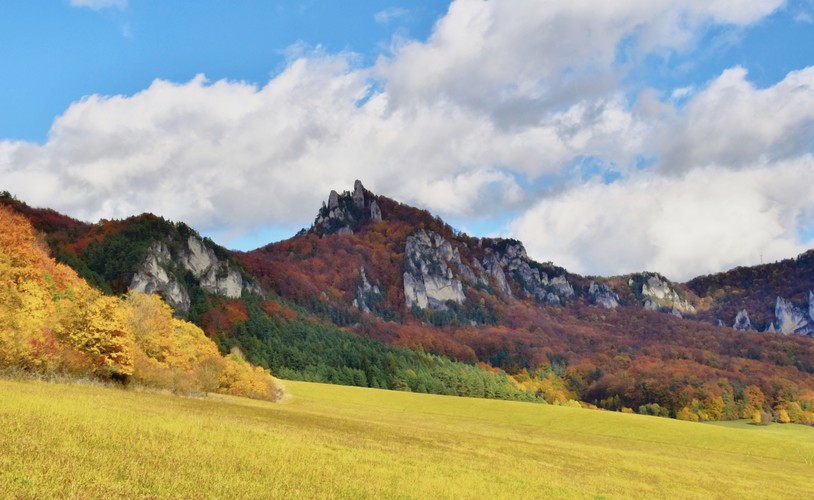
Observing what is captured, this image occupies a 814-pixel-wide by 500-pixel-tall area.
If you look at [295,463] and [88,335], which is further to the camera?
[88,335]

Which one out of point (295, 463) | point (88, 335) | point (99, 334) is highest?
point (99, 334)

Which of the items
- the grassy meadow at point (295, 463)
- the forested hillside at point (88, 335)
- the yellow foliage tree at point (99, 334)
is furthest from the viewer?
the yellow foliage tree at point (99, 334)

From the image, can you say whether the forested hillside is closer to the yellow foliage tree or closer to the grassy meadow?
the yellow foliage tree

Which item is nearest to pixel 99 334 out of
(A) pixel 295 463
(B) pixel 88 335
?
(B) pixel 88 335

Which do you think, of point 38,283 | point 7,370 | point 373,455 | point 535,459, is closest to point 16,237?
point 38,283

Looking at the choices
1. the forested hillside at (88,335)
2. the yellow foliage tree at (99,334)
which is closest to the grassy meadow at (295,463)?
the forested hillside at (88,335)

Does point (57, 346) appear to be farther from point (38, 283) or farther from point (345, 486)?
point (345, 486)

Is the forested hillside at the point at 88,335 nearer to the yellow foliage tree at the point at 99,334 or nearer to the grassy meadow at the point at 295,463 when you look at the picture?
the yellow foliage tree at the point at 99,334

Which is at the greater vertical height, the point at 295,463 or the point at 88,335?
the point at 88,335

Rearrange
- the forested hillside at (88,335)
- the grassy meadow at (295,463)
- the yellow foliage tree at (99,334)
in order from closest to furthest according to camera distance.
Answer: the grassy meadow at (295,463) < the forested hillside at (88,335) < the yellow foliage tree at (99,334)

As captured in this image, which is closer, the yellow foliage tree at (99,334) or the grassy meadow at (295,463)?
the grassy meadow at (295,463)

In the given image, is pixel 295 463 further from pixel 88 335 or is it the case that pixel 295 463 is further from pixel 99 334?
pixel 88 335

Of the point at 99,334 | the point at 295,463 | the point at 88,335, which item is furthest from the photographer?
the point at 99,334

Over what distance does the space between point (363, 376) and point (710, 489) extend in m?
147
